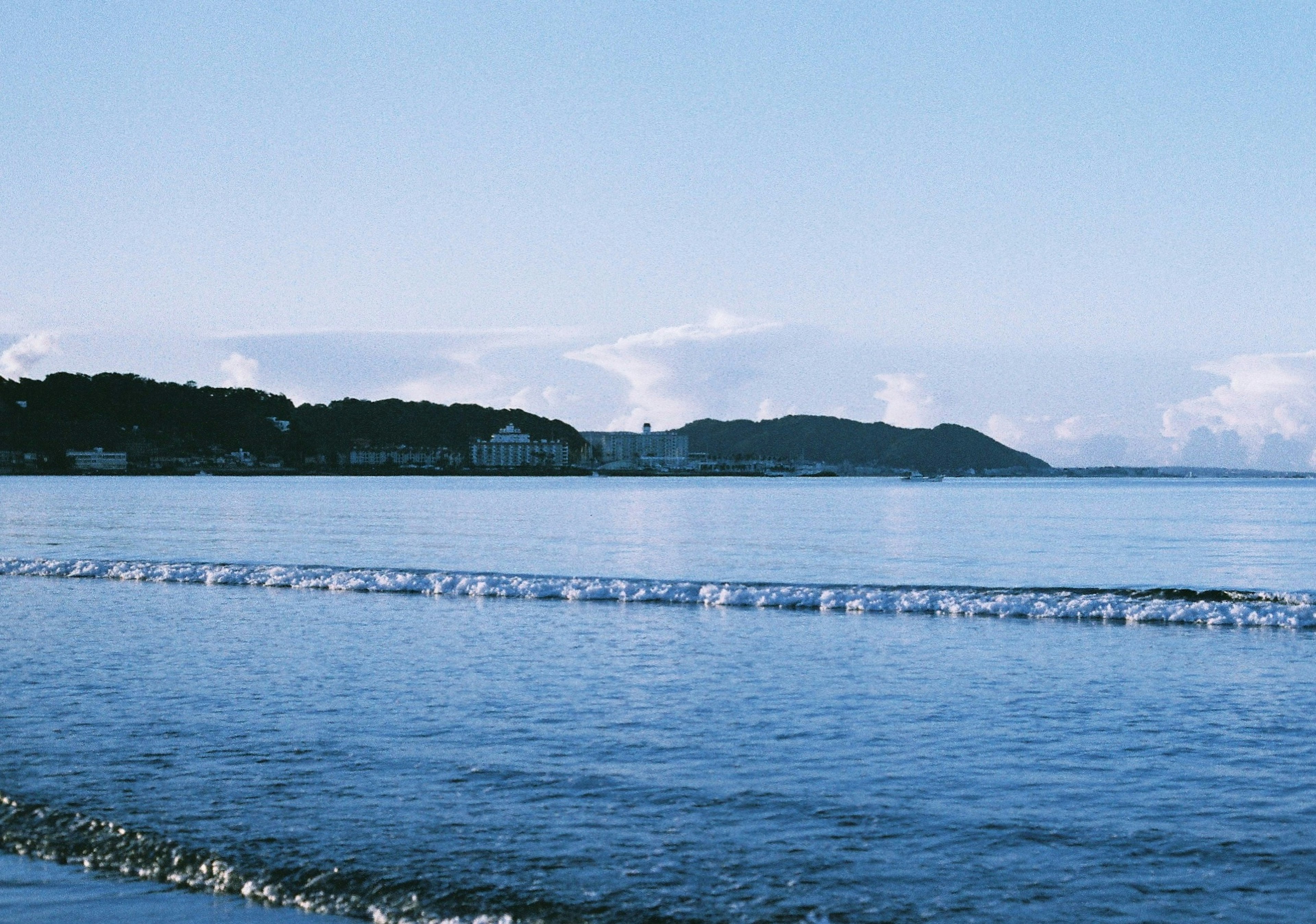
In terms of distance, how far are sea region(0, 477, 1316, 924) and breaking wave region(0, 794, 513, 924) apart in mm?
31

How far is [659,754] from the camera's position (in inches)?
511

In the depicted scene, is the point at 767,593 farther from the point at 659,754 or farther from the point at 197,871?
the point at 197,871

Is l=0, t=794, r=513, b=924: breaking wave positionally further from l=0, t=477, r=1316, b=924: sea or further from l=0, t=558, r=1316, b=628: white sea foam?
l=0, t=558, r=1316, b=628: white sea foam

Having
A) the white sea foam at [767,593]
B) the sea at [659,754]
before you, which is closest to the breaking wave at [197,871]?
the sea at [659,754]

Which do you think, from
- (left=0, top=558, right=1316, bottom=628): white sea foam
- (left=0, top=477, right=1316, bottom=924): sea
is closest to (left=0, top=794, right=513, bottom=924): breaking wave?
(left=0, top=477, right=1316, bottom=924): sea

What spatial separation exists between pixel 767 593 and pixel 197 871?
24011 mm

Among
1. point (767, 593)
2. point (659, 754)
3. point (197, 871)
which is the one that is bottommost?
point (197, 871)

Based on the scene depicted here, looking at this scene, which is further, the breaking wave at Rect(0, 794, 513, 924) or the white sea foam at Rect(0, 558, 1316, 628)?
the white sea foam at Rect(0, 558, 1316, 628)

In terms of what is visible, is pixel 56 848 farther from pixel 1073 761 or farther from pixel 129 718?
pixel 1073 761

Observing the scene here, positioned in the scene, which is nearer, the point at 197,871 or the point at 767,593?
the point at 197,871

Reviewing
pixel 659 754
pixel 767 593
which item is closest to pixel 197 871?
pixel 659 754

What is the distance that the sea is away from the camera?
29.4 ft

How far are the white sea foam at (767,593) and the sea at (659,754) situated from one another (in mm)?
179

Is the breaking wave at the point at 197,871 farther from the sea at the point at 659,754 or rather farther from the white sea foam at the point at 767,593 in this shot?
the white sea foam at the point at 767,593
